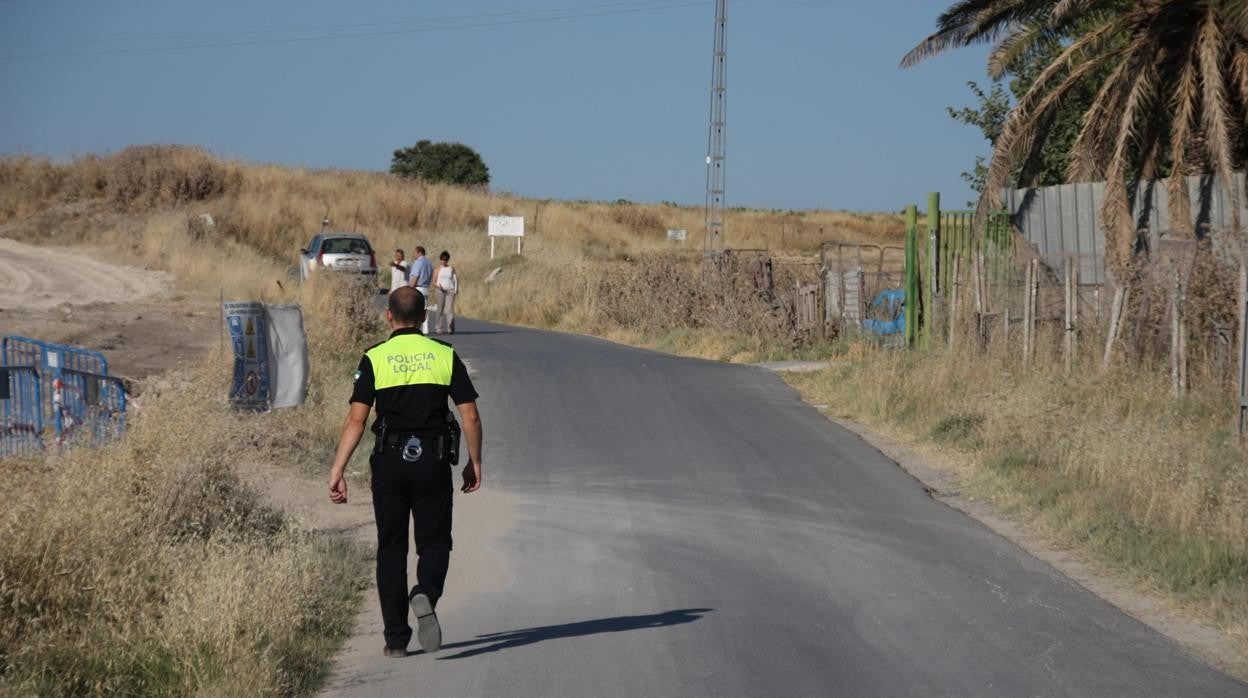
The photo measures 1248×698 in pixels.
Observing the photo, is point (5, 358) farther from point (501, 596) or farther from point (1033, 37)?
point (1033, 37)

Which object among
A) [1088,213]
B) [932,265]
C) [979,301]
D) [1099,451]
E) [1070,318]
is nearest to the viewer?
[1099,451]

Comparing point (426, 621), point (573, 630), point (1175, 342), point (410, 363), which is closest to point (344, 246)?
point (1175, 342)

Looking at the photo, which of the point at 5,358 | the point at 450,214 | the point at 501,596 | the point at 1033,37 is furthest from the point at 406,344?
the point at 450,214

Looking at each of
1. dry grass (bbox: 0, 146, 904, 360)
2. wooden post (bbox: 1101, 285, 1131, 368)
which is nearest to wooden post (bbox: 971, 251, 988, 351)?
wooden post (bbox: 1101, 285, 1131, 368)

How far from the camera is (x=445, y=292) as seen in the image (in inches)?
1105

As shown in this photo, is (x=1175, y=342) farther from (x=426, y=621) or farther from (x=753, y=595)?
(x=426, y=621)

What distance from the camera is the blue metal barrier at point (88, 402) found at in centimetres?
1099

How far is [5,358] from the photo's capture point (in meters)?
14.3

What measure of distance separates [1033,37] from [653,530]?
13.0 meters

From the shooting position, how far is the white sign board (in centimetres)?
5181

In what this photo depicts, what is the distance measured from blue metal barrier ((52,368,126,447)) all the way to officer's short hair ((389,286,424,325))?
444 centimetres

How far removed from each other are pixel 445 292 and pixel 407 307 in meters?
21.2

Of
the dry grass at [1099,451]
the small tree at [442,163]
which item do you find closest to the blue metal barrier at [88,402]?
the dry grass at [1099,451]

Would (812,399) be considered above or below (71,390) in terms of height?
below
